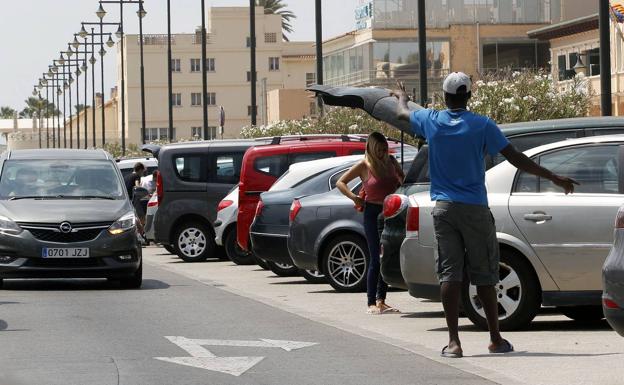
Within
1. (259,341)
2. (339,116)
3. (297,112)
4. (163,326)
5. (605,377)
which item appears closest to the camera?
(605,377)

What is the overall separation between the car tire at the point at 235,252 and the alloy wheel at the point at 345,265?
6.96 metres

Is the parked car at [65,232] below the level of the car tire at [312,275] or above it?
above

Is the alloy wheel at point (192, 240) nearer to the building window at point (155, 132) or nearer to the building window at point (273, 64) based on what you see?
the building window at point (155, 132)

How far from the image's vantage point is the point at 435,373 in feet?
36.2

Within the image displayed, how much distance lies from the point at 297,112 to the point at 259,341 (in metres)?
94.6

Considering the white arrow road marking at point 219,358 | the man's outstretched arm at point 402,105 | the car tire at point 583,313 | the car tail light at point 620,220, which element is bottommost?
the white arrow road marking at point 219,358

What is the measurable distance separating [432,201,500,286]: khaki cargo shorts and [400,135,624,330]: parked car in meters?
1.59

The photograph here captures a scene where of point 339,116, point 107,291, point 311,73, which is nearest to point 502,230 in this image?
point 107,291

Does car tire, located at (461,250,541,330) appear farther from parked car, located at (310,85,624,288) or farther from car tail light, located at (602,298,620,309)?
car tail light, located at (602,298,620,309)

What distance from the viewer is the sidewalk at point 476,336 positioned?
1102cm

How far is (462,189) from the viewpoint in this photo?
1173 cm

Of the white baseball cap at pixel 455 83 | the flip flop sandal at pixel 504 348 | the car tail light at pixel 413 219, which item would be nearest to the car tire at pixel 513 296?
the car tail light at pixel 413 219

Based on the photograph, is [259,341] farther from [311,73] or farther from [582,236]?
[311,73]

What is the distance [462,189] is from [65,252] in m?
8.73
